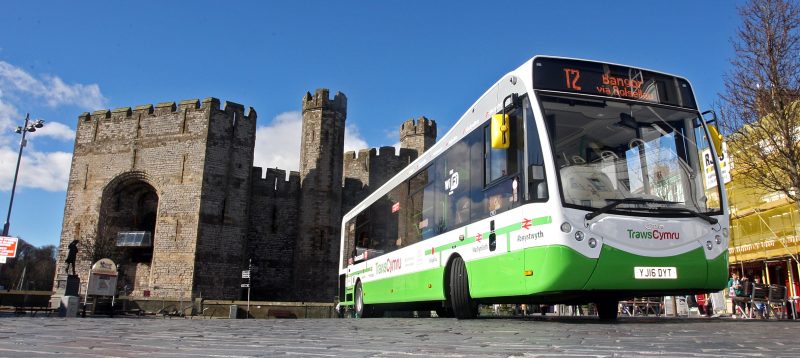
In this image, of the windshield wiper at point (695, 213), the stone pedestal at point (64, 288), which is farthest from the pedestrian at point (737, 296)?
the stone pedestal at point (64, 288)

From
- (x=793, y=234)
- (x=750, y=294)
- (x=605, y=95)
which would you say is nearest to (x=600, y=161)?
(x=605, y=95)

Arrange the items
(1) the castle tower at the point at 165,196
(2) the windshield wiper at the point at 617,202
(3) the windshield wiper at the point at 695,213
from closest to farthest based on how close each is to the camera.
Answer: (2) the windshield wiper at the point at 617,202 < (3) the windshield wiper at the point at 695,213 < (1) the castle tower at the point at 165,196

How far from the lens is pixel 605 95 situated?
6.70 metres

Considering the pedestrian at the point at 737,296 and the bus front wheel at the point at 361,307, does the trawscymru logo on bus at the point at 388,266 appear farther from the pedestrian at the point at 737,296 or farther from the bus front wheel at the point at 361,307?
the pedestrian at the point at 737,296

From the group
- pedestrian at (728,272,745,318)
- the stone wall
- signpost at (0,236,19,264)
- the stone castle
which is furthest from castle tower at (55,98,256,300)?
pedestrian at (728,272,745,318)

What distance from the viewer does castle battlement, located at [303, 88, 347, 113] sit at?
116 ft

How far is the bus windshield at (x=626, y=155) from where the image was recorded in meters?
6.17

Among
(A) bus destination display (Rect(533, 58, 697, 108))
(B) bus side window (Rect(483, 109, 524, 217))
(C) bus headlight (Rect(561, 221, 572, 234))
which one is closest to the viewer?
(C) bus headlight (Rect(561, 221, 572, 234))

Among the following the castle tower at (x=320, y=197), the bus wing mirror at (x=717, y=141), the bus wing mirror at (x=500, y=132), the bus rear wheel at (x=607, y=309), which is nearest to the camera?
the bus wing mirror at (x=500, y=132)

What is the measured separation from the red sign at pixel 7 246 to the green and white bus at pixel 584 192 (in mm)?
21052

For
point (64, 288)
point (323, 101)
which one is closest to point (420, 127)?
point (323, 101)

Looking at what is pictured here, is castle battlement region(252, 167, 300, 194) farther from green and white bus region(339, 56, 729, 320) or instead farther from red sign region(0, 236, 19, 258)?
green and white bus region(339, 56, 729, 320)

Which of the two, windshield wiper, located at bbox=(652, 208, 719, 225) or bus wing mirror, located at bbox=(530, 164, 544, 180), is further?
windshield wiper, located at bbox=(652, 208, 719, 225)

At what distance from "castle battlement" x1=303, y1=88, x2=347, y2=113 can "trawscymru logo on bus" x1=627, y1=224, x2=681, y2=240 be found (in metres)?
30.3
